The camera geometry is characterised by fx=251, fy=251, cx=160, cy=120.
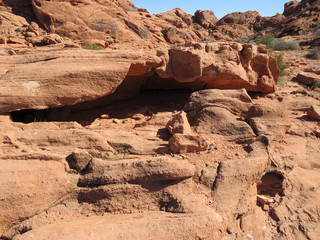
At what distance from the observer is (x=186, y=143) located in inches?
137

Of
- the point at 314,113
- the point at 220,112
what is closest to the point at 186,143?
the point at 220,112

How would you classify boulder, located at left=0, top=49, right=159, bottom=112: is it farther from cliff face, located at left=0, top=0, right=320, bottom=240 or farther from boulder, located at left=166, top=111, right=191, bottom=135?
boulder, located at left=166, top=111, right=191, bottom=135

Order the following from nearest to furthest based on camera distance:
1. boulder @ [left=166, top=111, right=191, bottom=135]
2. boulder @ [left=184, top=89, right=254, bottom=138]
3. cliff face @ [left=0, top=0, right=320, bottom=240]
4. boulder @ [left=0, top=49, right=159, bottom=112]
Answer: cliff face @ [left=0, top=0, right=320, bottom=240] → boulder @ [left=166, top=111, right=191, bottom=135] → boulder @ [left=0, top=49, right=159, bottom=112] → boulder @ [left=184, top=89, right=254, bottom=138]

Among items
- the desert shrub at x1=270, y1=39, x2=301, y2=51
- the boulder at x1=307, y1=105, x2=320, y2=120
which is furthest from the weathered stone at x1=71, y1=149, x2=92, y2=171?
the desert shrub at x1=270, y1=39, x2=301, y2=51

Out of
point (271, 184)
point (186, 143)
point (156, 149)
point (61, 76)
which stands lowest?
point (271, 184)

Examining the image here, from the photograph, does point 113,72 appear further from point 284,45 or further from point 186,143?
point 284,45

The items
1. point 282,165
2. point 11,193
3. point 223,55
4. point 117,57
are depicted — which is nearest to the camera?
point 11,193

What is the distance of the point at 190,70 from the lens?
5141 millimetres

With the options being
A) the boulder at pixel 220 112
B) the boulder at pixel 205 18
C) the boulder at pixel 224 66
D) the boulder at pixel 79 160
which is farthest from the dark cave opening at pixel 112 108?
the boulder at pixel 205 18

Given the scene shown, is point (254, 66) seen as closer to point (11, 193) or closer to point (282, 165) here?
point (282, 165)

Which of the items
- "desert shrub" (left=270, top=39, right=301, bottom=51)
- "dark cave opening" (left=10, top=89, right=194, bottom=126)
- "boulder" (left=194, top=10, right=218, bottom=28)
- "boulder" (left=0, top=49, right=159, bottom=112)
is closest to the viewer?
"boulder" (left=0, top=49, right=159, bottom=112)

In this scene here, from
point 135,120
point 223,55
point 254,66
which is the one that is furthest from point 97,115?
point 254,66

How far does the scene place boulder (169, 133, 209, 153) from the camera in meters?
3.48

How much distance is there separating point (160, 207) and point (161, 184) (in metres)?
0.26
